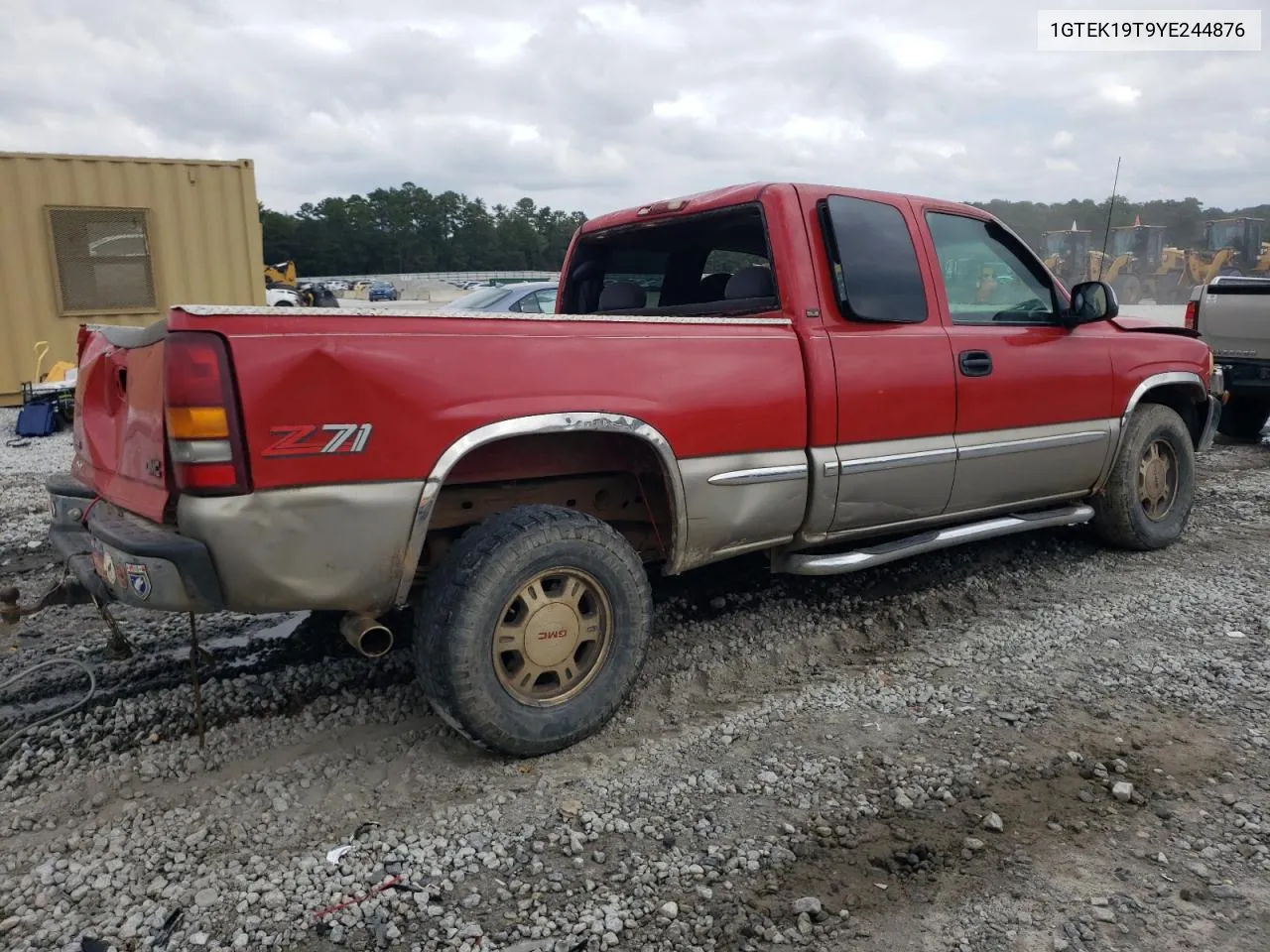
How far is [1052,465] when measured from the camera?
462 cm

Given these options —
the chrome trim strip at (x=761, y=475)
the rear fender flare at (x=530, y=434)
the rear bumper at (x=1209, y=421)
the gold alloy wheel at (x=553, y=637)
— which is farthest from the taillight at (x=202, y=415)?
the rear bumper at (x=1209, y=421)

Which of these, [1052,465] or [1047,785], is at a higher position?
[1052,465]

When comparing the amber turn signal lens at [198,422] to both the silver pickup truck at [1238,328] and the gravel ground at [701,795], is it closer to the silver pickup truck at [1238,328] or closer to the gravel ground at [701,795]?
the gravel ground at [701,795]

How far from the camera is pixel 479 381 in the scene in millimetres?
2834

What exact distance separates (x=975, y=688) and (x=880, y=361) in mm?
1375

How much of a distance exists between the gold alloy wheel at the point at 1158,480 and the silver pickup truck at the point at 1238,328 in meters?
3.99

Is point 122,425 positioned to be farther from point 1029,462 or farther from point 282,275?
point 282,275

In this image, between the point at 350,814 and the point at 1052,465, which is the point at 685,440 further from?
the point at 1052,465

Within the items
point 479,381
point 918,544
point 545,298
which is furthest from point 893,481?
point 545,298

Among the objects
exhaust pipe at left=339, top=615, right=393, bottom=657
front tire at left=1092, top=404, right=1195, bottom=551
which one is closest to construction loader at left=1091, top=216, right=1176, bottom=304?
front tire at left=1092, top=404, right=1195, bottom=551

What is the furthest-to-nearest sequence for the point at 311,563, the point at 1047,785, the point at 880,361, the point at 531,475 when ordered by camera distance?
the point at 880,361 < the point at 531,475 < the point at 1047,785 < the point at 311,563

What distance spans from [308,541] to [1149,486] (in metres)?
4.77

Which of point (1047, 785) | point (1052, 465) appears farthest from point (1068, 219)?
point (1047, 785)

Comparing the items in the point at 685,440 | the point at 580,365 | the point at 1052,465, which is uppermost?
the point at 580,365
